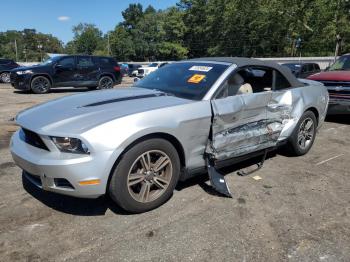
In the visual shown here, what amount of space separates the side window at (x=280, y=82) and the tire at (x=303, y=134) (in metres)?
0.58

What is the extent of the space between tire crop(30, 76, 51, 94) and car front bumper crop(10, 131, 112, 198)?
11965mm

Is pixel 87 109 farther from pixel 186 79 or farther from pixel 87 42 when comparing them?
pixel 87 42

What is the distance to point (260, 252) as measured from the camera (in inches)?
122

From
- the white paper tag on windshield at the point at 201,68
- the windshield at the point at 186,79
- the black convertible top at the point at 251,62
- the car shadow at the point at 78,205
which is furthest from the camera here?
the black convertible top at the point at 251,62

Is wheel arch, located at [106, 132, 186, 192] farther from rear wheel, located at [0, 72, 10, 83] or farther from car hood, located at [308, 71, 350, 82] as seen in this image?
rear wheel, located at [0, 72, 10, 83]

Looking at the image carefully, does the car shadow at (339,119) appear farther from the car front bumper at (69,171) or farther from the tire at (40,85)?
the tire at (40,85)

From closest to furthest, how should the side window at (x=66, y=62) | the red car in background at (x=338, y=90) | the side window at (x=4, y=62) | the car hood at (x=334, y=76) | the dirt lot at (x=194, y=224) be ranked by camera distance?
1. the dirt lot at (x=194, y=224)
2. the red car in background at (x=338, y=90)
3. the car hood at (x=334, y=76)
4. the side window at (x=66, y=62)
5. the side window at (x=4, y=62)

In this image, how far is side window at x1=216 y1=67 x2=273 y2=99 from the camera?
4.37m

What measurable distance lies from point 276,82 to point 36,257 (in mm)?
3770

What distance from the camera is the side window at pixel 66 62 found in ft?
49.3

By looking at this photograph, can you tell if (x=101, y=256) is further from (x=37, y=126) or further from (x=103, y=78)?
(x=103, y=78)

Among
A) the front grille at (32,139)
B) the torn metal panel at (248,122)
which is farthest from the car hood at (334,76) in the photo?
the front grille at (32,139)

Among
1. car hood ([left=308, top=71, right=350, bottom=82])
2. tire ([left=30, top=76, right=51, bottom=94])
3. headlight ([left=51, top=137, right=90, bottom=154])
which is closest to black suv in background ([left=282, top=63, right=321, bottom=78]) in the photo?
car hood ([left=308, top=71, right=350, bottom=82])

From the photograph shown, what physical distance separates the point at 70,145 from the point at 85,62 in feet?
42.6
